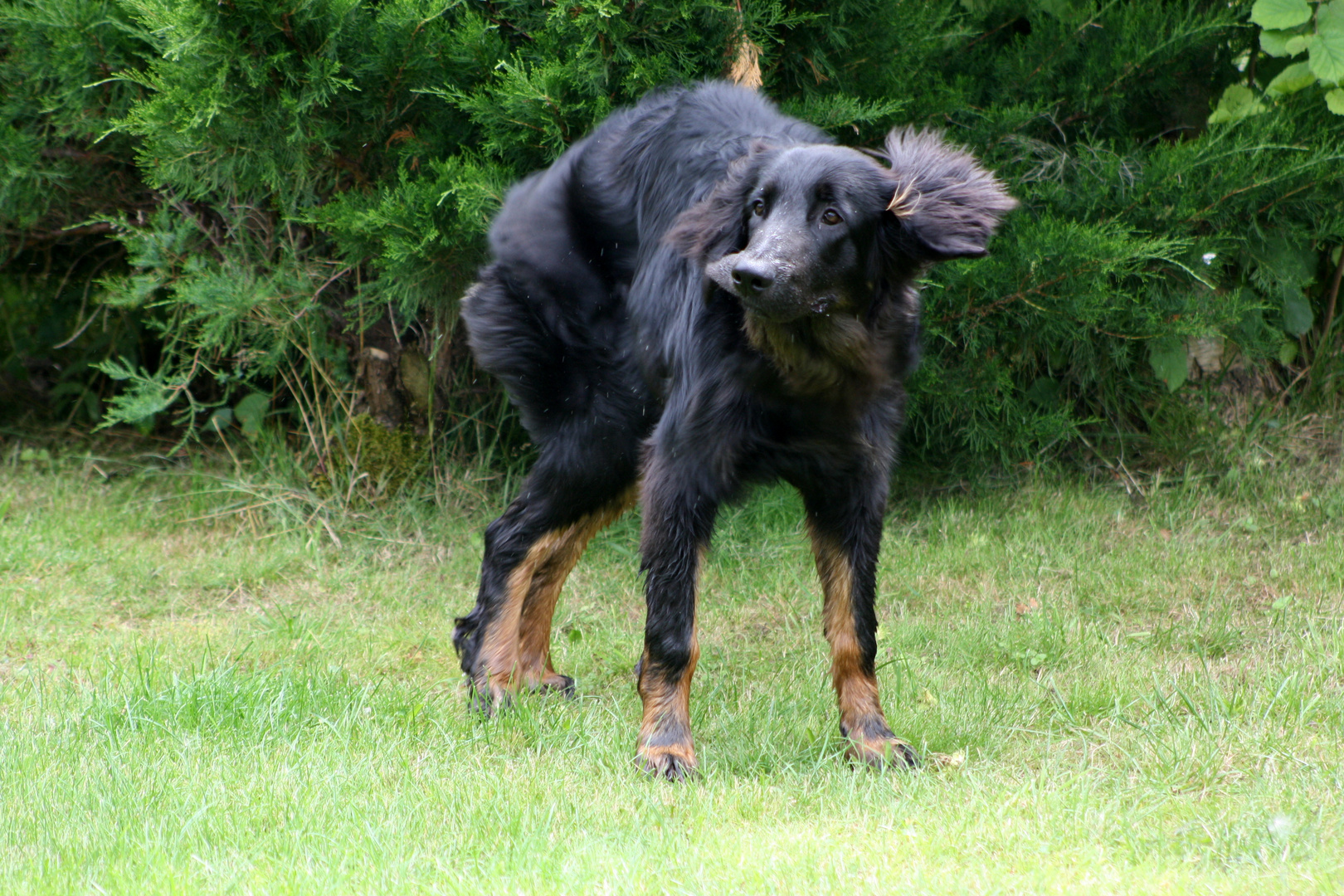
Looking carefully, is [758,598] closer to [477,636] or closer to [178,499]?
[477,636]

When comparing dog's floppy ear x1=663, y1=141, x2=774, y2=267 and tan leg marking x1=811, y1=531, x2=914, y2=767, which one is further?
tan leg marking x1=811, y1=531, x2=914, y2=767

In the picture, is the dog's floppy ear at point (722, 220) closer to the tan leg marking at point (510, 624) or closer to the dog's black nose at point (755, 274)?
the dog's black nose at point (755, 274)

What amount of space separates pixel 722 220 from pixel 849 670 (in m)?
1.37

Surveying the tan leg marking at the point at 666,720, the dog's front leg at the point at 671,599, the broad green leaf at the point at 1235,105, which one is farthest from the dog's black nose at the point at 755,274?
the broad green leaf at the point at 1235,105

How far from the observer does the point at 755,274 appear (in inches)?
116

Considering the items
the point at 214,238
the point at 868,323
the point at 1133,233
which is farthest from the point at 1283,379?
the point at 214,238

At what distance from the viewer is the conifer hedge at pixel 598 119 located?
15.5 feet

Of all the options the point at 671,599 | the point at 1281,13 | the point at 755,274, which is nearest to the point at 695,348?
the point at 755,274

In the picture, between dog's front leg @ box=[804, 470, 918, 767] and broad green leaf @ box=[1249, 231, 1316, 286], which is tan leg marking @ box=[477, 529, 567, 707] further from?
broad green leaf @ box=[1249, 231, 1316, 286]

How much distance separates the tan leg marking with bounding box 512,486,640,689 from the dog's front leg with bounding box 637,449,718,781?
29.2 inches

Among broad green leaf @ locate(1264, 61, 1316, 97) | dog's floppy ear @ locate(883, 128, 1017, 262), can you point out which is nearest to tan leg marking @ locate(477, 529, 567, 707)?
dog's floppy ear @ locate(883, 128, 1017, 262)

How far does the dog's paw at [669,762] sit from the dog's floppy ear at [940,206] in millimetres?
1523

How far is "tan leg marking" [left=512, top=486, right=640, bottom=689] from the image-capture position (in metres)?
4.23

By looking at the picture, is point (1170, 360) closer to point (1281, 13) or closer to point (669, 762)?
point (1281, 13)
